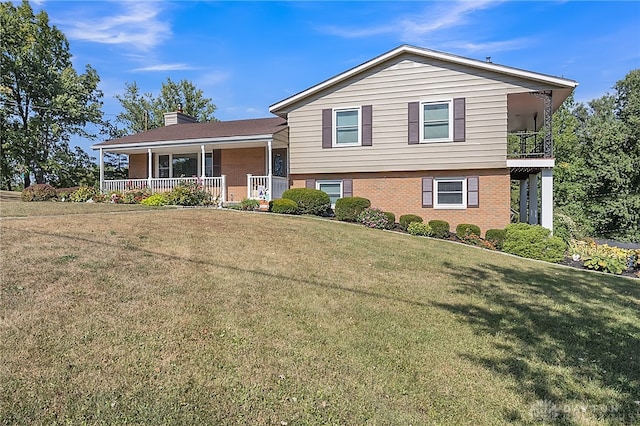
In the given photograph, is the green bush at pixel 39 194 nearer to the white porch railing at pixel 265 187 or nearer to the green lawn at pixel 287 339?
the white porch railing at pixel 265 187

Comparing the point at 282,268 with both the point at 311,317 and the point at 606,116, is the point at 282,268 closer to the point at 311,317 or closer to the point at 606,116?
the point at 311,317

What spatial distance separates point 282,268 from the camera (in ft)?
24.7

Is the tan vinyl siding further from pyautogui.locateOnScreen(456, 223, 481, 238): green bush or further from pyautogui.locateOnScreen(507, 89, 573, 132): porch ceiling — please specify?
pyautogui.locateOnScreen(456, 223, 481, 238): green bush

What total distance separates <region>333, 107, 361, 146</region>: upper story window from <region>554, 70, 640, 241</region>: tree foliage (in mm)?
22204

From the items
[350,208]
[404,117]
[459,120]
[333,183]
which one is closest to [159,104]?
[333,183]

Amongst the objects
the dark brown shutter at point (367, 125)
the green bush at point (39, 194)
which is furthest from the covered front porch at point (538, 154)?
the green bush at point (39, 194)

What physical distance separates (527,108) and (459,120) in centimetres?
422

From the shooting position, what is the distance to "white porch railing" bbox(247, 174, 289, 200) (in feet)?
55.2

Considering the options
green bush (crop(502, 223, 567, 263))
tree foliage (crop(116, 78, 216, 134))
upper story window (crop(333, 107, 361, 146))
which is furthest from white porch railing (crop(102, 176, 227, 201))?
tree foliage (crop(116, 78, 216, 134))

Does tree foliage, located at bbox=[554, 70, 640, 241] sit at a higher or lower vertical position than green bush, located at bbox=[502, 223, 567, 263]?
higher

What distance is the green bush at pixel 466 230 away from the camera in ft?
46.2

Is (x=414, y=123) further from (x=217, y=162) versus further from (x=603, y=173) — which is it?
(x=603, y=173)

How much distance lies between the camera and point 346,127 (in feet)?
54.7

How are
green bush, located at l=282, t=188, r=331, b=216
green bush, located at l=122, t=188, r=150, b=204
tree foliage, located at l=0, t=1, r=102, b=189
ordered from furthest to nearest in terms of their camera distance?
tree foliage, located at l=0, t=1, r=102, b=189 → green bush, located at l=122, t=188, r=150, b=204 → green bush, located at l=282, t=188, r=331, b=216
